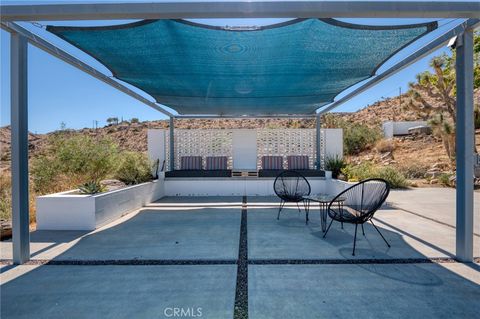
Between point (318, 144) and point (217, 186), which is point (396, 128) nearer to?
point (318, 144)

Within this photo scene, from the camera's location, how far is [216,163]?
9625 millimetres

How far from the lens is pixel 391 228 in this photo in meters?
4.91

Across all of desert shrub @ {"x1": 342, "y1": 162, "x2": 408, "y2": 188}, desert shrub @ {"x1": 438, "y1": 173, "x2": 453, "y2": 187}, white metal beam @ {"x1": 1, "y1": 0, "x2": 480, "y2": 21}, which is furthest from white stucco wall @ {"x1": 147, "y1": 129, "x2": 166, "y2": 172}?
desert shrub @ {"x1": 438, "y1": 173, "x2": 453, "y2": 187}

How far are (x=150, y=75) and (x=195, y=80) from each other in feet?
2.82

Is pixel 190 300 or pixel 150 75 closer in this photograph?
pixel 190 300

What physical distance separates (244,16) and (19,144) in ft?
10.0

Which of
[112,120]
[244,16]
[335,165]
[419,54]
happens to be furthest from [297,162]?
[112,120]

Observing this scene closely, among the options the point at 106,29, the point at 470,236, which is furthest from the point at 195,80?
the point at 470,236

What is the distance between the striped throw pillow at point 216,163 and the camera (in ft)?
31.5

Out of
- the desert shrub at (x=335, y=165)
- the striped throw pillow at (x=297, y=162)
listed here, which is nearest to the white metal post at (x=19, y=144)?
the striped throw pillow at (x=297, y=162)

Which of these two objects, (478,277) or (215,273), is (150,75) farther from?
(478,277)

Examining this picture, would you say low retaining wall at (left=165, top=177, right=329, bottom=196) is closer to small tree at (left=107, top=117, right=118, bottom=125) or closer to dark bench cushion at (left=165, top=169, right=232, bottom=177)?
dark bench cushion at (left=165, top=169, right=232, bottom=177)

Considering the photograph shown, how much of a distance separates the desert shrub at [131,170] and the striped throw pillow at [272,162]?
3860 mm

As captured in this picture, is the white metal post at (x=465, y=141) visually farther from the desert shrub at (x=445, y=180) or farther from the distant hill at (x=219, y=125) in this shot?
the distant hill at (x=219, y=125)
